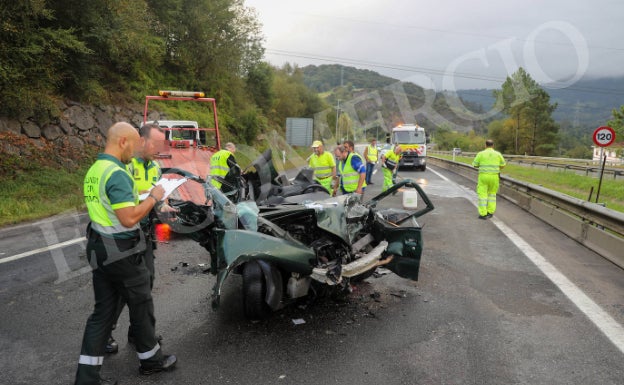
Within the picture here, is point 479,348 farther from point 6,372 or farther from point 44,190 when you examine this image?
point 44,190

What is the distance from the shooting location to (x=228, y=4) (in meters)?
27.1

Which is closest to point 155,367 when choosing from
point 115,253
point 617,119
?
point 115,253

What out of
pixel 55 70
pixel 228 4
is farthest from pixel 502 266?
pixel 228 4

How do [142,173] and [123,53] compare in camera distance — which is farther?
[123,53]

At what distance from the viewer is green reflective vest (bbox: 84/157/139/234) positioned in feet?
9.05

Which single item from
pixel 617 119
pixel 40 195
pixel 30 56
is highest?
pixel 617 119

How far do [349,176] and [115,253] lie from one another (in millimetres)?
5591

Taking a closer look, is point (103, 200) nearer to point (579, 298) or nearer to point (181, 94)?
point (579, 298)

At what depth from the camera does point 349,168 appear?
801 cm

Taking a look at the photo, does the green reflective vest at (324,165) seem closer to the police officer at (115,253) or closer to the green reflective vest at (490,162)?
the green reflective vest at (490,162)

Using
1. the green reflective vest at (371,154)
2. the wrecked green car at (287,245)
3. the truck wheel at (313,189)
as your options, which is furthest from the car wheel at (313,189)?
the green reflective vest at (371,154)

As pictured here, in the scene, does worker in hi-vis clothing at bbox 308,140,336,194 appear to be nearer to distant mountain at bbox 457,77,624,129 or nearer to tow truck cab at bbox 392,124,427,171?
distant mountain at bbox 457,77,624,129

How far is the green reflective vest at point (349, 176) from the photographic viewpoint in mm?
7961

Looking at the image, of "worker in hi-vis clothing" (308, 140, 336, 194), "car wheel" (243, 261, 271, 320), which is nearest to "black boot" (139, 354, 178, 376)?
"car wheel" (243, 261, 271, 320)
